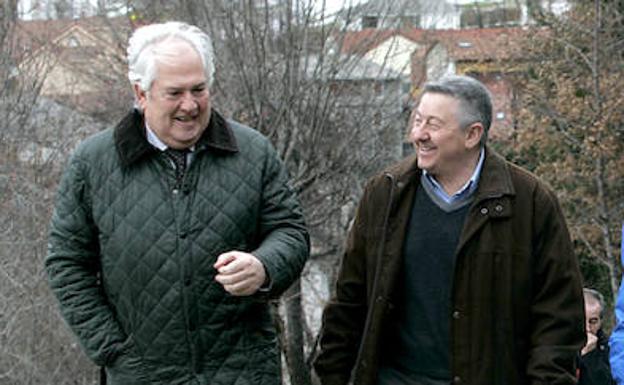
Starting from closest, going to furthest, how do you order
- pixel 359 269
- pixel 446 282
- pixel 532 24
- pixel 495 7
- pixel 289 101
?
1. pixel 446 282
2. pixel 359 269
3. pixel 289 101
4. pixel 532 24
5. pixel 495 7

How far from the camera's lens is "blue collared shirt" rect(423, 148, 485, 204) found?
12.5 feet

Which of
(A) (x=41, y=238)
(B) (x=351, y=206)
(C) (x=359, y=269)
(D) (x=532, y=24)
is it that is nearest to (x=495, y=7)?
(D) (x=532, y=24)

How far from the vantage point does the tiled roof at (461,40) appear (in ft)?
48.0

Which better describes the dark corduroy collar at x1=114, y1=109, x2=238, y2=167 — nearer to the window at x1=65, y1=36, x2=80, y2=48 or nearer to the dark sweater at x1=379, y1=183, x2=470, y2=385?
the dark sweater at x1=379, y1=183, x2=470, y2=385

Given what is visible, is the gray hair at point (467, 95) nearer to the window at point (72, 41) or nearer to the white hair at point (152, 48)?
the white hair at point (152, 48)

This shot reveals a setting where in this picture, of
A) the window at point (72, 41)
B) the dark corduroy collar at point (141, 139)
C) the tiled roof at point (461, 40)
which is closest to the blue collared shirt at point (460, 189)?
the dark corduroy collar at point (141, 139)

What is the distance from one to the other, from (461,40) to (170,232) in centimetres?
2326

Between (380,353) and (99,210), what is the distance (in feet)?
3.72

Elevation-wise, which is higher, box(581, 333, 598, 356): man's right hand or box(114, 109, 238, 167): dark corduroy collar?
box(114, 109, 238, 167): dark corduroy collar

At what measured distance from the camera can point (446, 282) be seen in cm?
372

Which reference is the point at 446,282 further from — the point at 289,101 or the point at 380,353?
the point at 289,101

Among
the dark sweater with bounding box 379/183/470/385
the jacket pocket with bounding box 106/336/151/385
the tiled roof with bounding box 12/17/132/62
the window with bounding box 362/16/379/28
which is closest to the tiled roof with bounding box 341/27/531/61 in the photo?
the window with bounding box 362/16/379/28

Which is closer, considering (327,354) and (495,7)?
(327,354)

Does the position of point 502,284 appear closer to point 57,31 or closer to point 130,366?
point 130,366
